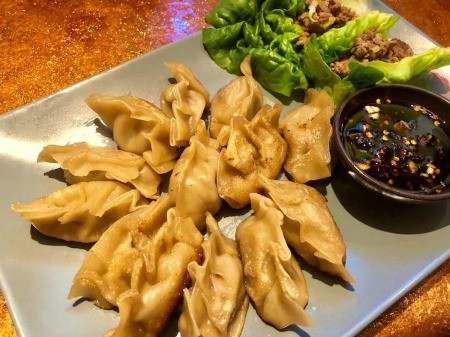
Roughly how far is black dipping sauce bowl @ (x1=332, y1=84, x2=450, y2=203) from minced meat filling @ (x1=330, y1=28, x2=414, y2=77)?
43cm

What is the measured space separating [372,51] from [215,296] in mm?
2350

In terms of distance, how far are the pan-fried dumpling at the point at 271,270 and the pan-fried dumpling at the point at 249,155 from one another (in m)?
0.18

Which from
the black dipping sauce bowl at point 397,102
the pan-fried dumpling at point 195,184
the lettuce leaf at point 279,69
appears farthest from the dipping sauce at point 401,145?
the pan-fried dumpling at point 195,184

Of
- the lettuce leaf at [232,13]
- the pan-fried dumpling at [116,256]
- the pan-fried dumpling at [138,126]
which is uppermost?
the lettuce leaf at [232,13]

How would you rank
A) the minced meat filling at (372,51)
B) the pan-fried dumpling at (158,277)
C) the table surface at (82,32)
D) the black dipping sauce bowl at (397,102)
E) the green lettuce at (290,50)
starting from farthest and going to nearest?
the table surface at (82,32) → the minced meat filling at (372,51) → the green lettuce at (290,50) → the black dipping sauce bowl at (397,102) → the pan-fried dumpling at (158,277)

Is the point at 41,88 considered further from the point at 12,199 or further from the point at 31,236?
the point at 31,236

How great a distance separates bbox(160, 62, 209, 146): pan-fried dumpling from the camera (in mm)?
3246

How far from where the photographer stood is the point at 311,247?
9.05 ft

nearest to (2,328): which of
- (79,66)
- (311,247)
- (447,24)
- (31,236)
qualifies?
(31,236)

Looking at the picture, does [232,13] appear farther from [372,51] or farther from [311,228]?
[311,228]

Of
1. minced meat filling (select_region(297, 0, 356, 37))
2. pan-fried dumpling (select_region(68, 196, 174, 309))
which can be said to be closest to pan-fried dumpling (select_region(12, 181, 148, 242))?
pan-fried dumpling (select_region(68, 196, 174, 309))

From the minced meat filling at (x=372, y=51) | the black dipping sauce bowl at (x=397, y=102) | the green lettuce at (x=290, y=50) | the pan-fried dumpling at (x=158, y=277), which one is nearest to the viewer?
the pan-fried dumpling at (x=158, y=277)

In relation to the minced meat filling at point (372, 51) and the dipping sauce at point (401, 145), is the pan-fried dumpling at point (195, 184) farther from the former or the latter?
the minced meat filling at point (372, 51)

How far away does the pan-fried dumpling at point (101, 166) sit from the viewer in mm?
3014
